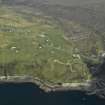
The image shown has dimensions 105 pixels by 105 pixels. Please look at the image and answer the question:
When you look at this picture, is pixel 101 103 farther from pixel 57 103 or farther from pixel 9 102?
pixel 9 102

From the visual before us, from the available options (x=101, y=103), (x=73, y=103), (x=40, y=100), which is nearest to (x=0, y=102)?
(x=40, y=100)

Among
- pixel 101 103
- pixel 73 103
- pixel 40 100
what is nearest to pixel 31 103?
pixel 40 100

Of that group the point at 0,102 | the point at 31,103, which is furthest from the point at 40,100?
the point at 0,102

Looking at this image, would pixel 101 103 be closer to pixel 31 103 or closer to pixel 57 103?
pixel 57 103

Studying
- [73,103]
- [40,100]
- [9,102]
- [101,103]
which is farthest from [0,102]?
[101,103]

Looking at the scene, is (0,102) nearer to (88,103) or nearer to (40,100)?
(40,100)

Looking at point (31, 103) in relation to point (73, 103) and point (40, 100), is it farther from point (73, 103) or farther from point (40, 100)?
point (73, 103)
